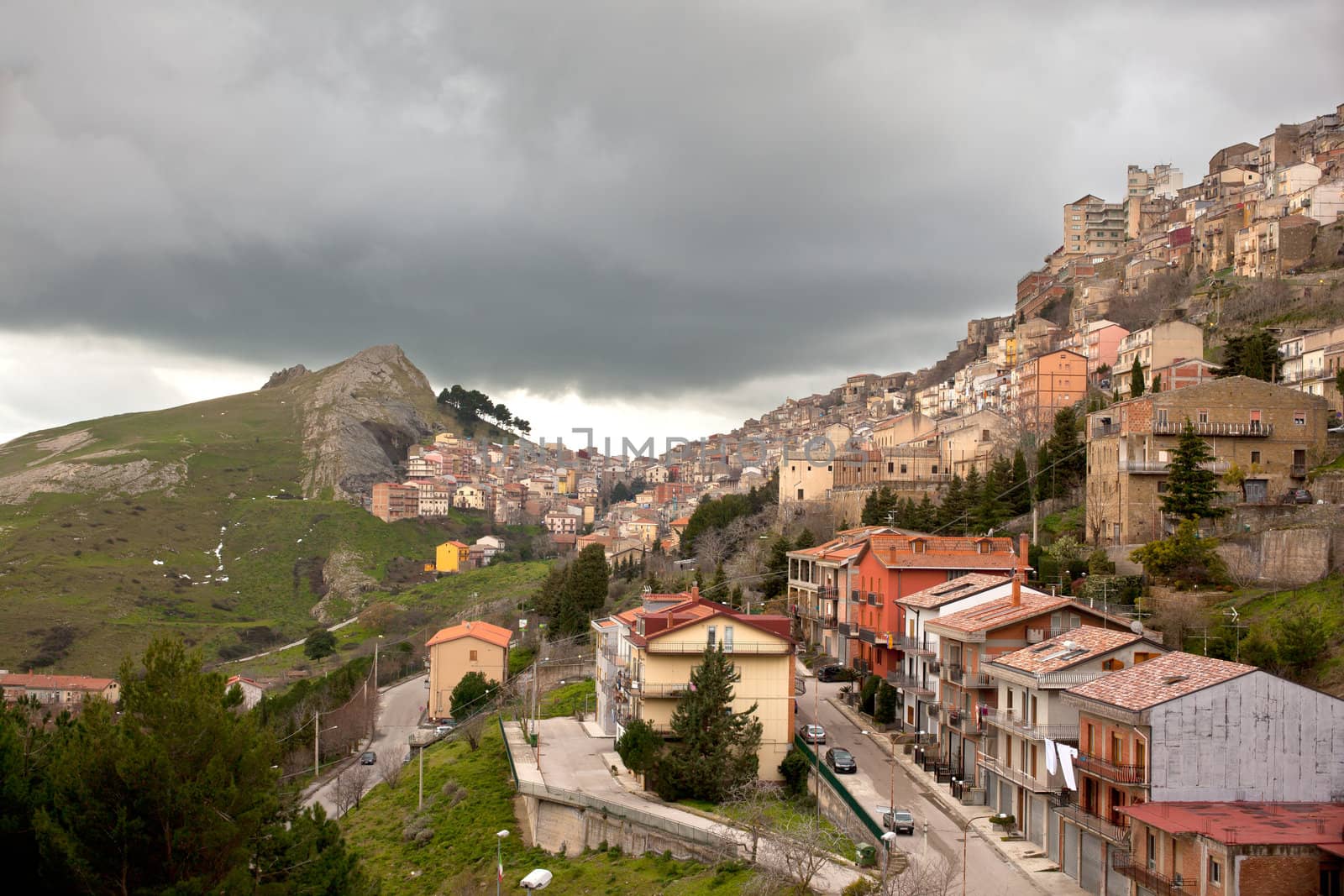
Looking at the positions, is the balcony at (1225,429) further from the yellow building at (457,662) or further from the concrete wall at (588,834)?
the yellow building at (457,662)

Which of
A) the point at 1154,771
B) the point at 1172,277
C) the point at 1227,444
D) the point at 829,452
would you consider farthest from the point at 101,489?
the point at 1154,771

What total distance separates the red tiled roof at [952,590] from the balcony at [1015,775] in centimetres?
780

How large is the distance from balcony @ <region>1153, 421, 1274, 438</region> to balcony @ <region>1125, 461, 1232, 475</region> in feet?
4.18

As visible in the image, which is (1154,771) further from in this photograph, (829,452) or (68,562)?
(68,562)

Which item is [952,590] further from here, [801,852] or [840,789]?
[801,852]

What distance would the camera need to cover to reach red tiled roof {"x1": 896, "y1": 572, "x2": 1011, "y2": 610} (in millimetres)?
39594

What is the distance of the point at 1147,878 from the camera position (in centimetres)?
2306

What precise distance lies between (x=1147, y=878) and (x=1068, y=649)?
334 inches

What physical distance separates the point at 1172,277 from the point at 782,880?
86.5 meters

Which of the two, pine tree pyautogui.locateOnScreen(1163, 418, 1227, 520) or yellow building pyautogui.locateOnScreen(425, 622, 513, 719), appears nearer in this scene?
pine tree pyautogui.locateOnScreen(1163, 418, 1227, 520)

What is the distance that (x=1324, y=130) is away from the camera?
111m

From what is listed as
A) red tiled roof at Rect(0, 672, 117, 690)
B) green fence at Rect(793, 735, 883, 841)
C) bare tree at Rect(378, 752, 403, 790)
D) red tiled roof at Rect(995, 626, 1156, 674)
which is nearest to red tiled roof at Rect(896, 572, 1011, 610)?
red tiled roof at Rect(995, 626, 1156, 674)

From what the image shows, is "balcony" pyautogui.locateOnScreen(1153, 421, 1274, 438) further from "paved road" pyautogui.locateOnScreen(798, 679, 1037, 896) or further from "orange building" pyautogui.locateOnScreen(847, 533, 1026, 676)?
"paved road" pyautogui.locateOnScreen(798, 679, 1037, 896)

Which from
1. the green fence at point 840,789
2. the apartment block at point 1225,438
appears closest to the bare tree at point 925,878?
the green fence at point 840,789
